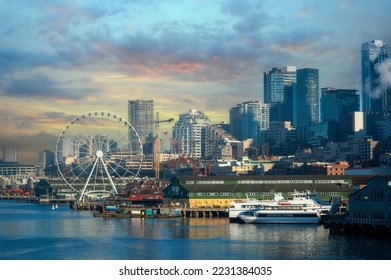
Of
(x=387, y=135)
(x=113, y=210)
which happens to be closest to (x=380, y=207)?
(x=113, y=210)

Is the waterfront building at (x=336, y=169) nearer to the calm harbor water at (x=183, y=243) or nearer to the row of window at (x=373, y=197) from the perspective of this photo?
the calm harbor water at (x=183, y=243)

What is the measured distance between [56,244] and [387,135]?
398 ft

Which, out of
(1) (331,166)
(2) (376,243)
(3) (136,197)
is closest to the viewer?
(2) (376,243)

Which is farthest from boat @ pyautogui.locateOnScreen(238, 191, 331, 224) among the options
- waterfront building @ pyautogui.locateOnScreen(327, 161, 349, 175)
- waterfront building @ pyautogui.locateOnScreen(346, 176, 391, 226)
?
waterfront building @ pyautogui.locateOnScreen(327, 161, 349, 175)

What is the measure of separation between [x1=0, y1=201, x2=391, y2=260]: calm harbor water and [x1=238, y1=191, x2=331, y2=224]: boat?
1.72m

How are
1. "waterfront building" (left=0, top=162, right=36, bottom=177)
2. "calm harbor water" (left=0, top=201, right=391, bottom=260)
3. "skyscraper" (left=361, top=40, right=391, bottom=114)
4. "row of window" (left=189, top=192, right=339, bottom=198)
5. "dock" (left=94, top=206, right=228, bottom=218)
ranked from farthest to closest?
"skyscraper" (left=361, top=40, right=391, bottom=114) → "waterfront building" (left=0, top=162, right=36, bottom=177) → "row of window" (left=189, top=192, right=339, bottom=198) → "dock" (left=94, top=206, right=228, bottom=218) → "calm harbor water" (left=0, top=201, right=391, bottom=260)

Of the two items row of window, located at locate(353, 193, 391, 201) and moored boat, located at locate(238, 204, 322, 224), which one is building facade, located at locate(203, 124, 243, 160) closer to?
moored boat, located at locate(238, 204, 322, 224)

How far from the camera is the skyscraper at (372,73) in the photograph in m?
186

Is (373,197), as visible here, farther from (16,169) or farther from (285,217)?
(16,169)

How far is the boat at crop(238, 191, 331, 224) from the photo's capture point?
154 ft

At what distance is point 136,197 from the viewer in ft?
234

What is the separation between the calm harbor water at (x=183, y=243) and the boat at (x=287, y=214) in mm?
1722

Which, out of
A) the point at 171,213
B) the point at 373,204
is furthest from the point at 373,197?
the point at 171,213
